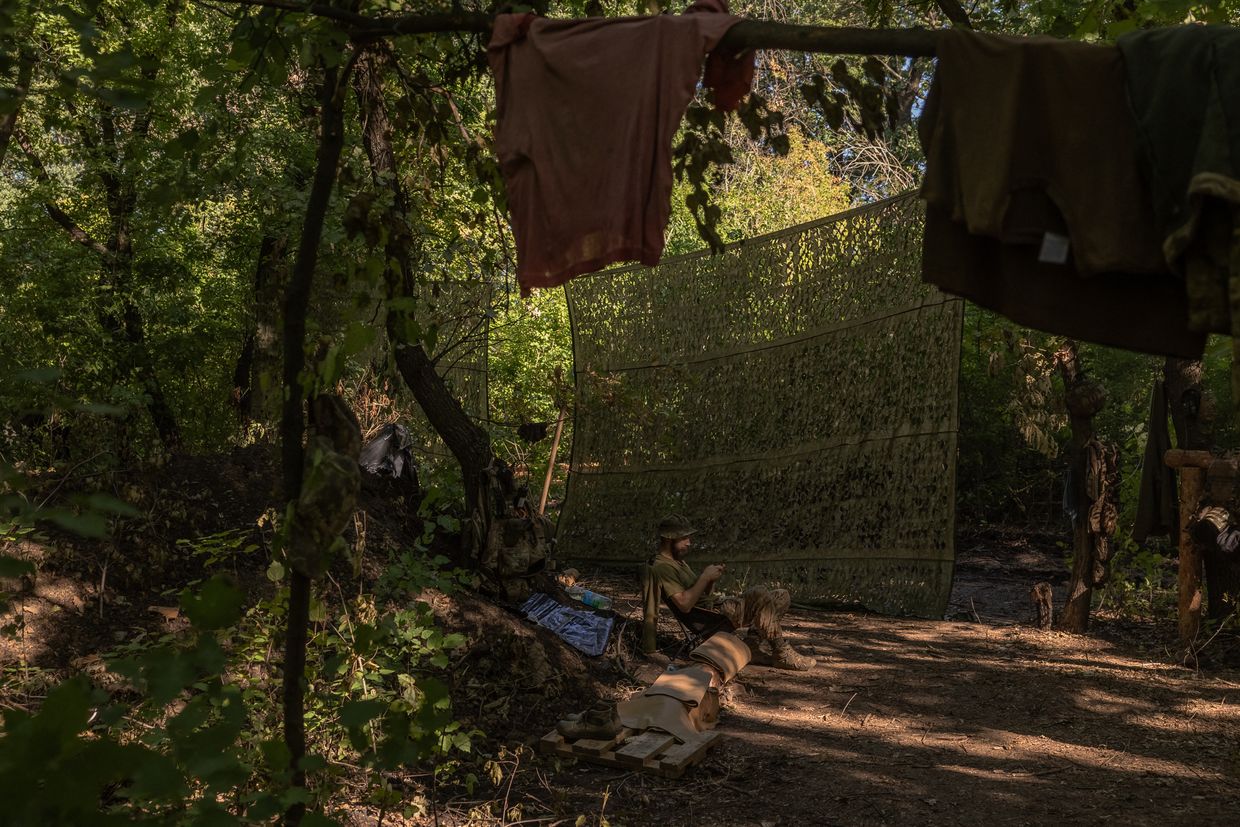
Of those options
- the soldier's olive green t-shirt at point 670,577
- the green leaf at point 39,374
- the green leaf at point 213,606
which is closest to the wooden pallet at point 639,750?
the soldier's olive green t-shirt at point 670,577

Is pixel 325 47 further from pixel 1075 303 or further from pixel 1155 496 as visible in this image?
pixel 1155 496

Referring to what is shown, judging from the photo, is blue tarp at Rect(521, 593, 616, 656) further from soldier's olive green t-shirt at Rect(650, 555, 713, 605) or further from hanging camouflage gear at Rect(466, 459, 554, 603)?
soldier's olive green t-shirt at Rect(650, 555, 713, 605)

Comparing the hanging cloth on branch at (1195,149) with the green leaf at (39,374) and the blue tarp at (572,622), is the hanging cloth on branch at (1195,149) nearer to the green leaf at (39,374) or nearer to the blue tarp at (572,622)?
the green leaf at (39,374)

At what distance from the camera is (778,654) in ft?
24.6

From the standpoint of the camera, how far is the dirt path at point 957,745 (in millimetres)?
5016

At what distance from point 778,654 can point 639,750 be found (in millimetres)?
2185

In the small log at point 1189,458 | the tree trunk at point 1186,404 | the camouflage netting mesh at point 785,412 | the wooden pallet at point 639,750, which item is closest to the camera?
the wooden pallet at point 639,750

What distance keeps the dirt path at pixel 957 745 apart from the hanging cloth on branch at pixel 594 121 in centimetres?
260

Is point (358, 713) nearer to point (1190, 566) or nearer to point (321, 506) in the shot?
point (321, 506)

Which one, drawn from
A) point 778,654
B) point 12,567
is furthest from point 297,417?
point 778,654

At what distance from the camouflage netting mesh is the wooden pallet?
369cm

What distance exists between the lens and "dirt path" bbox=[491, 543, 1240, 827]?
197 inches

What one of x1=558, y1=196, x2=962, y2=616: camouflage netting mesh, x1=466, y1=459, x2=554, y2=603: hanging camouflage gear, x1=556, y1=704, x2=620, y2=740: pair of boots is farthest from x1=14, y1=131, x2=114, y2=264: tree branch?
x1=556, y1=704, x2=620, y2=740: pair of boots

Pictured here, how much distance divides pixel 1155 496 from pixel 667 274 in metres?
4.99
